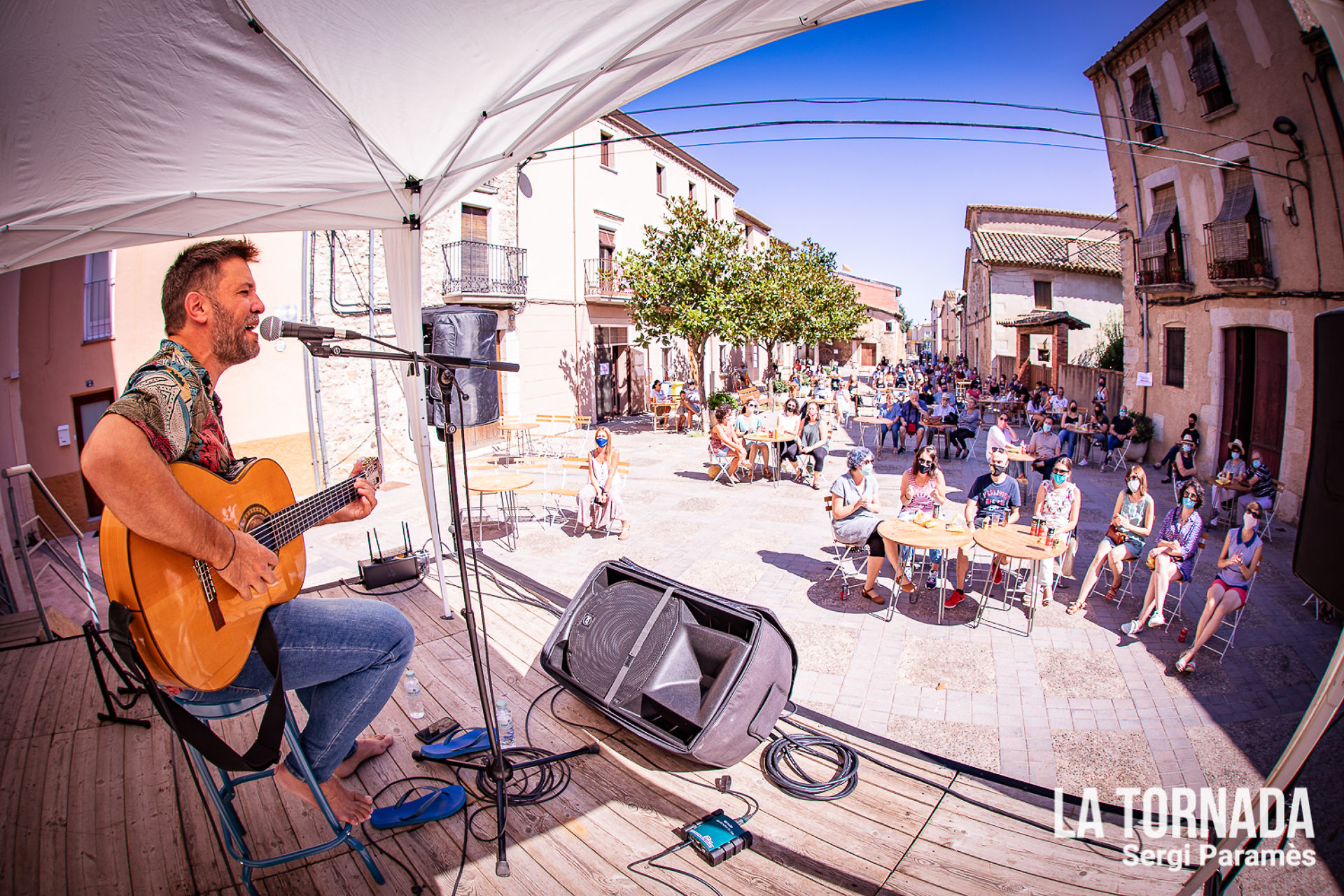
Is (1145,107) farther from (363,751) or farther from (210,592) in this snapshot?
(363,751)

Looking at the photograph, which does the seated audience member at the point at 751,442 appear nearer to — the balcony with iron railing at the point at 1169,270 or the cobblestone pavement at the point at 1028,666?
the cobblestone pavement at the point at 1028,666

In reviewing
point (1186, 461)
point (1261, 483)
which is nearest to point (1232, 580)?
point (1261, 483)

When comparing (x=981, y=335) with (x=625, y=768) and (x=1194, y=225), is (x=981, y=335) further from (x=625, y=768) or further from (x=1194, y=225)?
(x=625, y=768)

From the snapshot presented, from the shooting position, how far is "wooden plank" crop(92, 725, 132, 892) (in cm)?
230

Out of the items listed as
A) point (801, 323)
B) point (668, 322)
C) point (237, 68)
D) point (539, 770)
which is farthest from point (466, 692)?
point (801, 323)

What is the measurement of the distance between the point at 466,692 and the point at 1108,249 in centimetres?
2829

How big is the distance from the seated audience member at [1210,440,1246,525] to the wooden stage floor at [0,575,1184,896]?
216 inches

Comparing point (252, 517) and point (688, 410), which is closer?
point (252, 517)

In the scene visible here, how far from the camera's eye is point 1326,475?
1793 mm

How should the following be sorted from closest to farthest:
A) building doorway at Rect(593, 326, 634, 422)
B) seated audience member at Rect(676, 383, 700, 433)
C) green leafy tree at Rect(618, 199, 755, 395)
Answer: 1. green leafy tree at Rect(618, 199, 755, 395)
2. seated audience member at Rect(676, 383, 700, 433)
3. building doorway at Rect(593, 326, 634, 422)

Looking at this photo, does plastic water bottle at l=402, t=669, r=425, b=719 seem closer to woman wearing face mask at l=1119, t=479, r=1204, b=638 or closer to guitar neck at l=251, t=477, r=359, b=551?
guitar neck at l=251, t=477, r=359, b=551

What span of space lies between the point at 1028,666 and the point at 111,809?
18.9 feet

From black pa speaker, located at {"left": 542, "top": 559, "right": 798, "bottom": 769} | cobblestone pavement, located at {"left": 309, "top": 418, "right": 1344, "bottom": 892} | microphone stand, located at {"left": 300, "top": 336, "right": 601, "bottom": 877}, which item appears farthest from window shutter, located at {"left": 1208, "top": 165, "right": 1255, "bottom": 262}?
microphone stand, located at {"left": 300, "top": 336, "right": 601, "bottom": 877}

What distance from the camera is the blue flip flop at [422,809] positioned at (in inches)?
99.4
